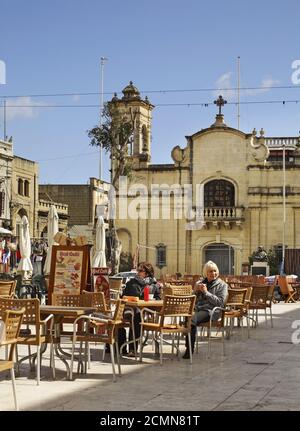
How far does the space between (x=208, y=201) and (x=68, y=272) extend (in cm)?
3516

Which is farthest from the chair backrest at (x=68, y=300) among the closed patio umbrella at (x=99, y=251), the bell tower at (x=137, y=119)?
the bell tower at (x=137, y=119)

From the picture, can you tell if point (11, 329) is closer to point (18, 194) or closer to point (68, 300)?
point (68, 300)

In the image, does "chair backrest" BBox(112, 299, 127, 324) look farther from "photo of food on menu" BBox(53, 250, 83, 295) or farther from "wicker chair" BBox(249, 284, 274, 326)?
"wicker chair" BBox(249, 284, 274, 326)

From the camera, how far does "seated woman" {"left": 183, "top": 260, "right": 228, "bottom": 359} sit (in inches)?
490

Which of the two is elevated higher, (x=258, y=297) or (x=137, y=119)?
(x=137, y=119)

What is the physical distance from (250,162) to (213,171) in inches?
85.6

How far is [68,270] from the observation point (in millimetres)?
13633

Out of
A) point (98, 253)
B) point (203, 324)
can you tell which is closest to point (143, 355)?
point (203, 324)

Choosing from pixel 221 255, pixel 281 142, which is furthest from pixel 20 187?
pixel 281 142

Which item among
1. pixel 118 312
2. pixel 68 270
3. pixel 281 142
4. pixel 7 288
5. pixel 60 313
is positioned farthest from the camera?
pixel 281 142

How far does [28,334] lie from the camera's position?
10461mm

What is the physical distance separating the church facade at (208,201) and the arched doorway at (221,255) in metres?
0.06

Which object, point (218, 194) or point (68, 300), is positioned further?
point (218, 194)

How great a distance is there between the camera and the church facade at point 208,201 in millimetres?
47406
